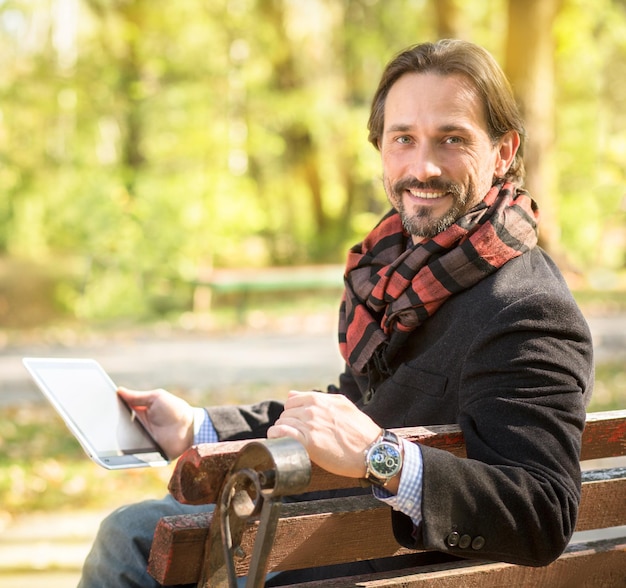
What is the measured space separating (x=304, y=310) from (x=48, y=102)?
6.02m

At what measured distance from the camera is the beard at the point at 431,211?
7.95 ft

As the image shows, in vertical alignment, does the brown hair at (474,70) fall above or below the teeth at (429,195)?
above

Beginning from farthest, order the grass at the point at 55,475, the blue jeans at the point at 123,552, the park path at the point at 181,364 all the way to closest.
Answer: the grass at the point at 55,475, the park path at the point at 181,364, the blue jeans at the point at 123,552

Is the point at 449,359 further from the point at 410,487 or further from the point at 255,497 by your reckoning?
the point at 255,497

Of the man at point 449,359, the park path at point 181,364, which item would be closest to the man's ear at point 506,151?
the man at point 449,359

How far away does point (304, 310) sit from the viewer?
15109 mm

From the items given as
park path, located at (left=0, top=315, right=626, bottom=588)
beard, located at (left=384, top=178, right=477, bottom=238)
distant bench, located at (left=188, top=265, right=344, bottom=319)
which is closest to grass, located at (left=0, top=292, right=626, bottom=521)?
park path, located at (left=0, top=315, right=626, bottom=588)

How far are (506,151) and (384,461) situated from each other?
47.4 inches

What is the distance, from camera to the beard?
242 centimetres

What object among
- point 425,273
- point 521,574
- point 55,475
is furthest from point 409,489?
point 55,475

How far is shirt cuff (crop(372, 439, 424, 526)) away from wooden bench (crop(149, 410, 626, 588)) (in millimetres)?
A: 66

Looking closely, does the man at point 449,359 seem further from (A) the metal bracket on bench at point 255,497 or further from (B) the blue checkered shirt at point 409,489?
(A) the metal bracket on bench at point 255,497

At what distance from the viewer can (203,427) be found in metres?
2.77

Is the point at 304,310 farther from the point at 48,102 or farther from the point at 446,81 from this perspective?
the point at 446,81
